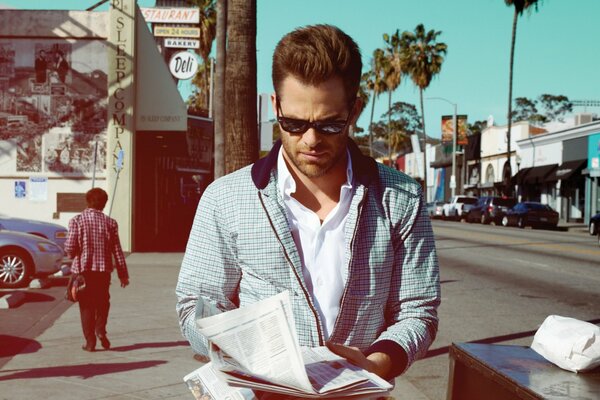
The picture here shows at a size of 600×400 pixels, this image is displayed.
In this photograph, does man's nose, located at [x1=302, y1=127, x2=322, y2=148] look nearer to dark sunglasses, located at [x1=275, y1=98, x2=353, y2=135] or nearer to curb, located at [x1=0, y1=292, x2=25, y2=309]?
dark sunglasses, located at [x1=275, y1=98, x2=353, y2=135]

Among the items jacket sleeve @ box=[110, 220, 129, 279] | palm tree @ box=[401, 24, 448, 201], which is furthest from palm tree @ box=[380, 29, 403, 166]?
jacket sleeve @ box=[110, 220, 129, 279]

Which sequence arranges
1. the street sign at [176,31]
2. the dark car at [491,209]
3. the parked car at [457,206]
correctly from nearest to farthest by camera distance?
the street sign at [176,31], the dark car at [491,209], the parked car at [457,206]

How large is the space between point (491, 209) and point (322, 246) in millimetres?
47176

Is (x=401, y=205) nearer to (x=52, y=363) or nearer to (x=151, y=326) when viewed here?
(x=52, y=363)

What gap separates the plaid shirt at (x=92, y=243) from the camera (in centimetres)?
960

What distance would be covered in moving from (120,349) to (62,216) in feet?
49.6

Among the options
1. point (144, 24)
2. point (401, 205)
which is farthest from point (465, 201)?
point (401, 205)

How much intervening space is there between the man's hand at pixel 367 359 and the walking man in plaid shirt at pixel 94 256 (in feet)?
23.3

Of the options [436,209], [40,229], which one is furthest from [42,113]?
[436,209]

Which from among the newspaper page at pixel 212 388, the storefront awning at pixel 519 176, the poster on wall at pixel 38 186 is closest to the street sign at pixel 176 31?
the poster on wall at pixel 38 186

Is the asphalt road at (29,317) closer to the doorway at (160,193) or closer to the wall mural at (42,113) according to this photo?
the wall mural at (42,113)

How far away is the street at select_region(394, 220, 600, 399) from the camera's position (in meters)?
9.48

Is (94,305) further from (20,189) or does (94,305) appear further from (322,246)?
(20,189)

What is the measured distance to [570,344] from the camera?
347 centimetres
